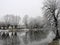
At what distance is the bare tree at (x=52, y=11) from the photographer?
2.85 meters

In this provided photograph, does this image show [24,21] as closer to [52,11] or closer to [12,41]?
[12,41]

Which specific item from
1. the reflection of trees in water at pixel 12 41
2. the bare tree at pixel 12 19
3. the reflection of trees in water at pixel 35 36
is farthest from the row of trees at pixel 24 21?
→ the reflection of trees in water at pixel 12 41

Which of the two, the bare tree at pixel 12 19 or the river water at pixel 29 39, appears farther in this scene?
the bare tree at pixel 12 19

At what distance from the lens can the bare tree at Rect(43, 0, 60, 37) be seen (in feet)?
9.36

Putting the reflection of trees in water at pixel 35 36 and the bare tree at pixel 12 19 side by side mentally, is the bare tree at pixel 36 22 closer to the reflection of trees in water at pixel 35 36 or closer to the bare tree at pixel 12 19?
the reflection of trees in water at pixel 35 36

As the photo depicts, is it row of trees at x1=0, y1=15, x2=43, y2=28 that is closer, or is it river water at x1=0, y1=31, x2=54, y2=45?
river water at x1=0, y1=31, x2=54, y2=45

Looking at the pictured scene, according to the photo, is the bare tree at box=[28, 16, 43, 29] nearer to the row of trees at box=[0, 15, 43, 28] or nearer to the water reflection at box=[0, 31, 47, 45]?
the row of trees at box=[0, 15, 43, 28]

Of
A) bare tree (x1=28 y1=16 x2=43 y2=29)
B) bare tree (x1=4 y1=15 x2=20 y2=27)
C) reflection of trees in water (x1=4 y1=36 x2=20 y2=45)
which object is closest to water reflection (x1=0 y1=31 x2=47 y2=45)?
reflection of trees in water (x1=4 y1=36 x2=20 y2=45)

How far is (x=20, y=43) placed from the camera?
9.07 ft

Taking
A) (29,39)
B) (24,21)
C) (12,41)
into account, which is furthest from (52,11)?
(12,41)

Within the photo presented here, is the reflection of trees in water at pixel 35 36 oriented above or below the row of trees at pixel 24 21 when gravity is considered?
below

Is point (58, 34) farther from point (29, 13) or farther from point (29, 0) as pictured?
point (29, 0)

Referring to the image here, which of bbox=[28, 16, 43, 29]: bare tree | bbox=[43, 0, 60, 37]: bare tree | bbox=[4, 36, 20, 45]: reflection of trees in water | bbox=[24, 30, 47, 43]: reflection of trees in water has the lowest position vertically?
bbox=[4, 36, 20, 45]: reflection of trees in water

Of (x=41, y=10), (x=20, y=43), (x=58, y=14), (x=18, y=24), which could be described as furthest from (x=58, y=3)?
(x=20, y=43)
